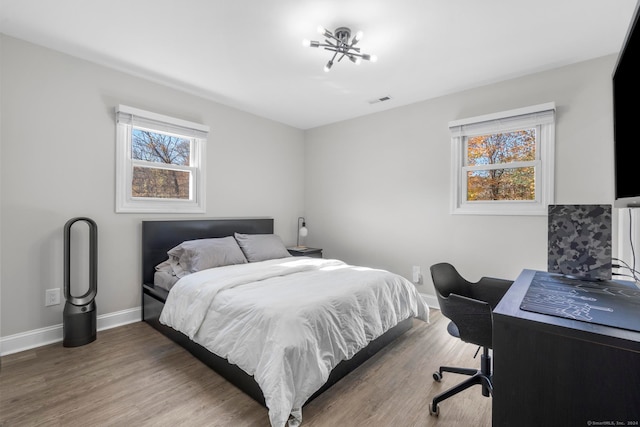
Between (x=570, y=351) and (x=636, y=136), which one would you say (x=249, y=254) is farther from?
(x=636, y=136)

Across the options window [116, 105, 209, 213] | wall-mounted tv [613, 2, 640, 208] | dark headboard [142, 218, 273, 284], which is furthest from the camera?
dark headboard [142, 218, 273, 284]

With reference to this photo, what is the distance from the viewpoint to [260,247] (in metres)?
3.51

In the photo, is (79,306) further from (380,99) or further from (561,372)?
(380,99)

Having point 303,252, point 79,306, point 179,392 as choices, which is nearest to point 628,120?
point 179,392

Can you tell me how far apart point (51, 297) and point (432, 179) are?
4026 mm

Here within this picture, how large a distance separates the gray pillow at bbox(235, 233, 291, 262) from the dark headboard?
24 cm

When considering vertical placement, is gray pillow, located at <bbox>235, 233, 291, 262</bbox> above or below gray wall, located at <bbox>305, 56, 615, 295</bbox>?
below

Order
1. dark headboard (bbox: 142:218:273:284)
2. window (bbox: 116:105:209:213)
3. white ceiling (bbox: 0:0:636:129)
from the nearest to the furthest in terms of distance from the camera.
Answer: white ceiling (bbox: 0:0:636:129)
window (bbox: 116:105:209:213)
dark headboard (bbox: 142:218:273:284)

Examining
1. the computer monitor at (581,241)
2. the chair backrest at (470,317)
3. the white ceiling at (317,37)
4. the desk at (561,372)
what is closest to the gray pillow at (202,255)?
the white ceiling at (317,37)

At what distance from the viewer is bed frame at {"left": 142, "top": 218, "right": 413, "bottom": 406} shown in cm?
194

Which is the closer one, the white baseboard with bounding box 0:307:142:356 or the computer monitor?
the computer monitor

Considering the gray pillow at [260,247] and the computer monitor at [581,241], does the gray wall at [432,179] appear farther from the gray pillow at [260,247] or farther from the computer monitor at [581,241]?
the computer monitor at [581,241]

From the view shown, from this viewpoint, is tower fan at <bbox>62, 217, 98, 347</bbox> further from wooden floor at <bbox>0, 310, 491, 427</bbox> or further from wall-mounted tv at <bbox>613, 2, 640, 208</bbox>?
wall-mounted tv at <bbox>613, 2, 640, 208</bbox>

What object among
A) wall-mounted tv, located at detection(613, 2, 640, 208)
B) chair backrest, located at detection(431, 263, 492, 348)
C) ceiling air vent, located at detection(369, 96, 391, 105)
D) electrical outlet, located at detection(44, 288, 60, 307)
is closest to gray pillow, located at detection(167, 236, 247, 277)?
electrical outlet, located at detection(44, 288, 60, 307)
